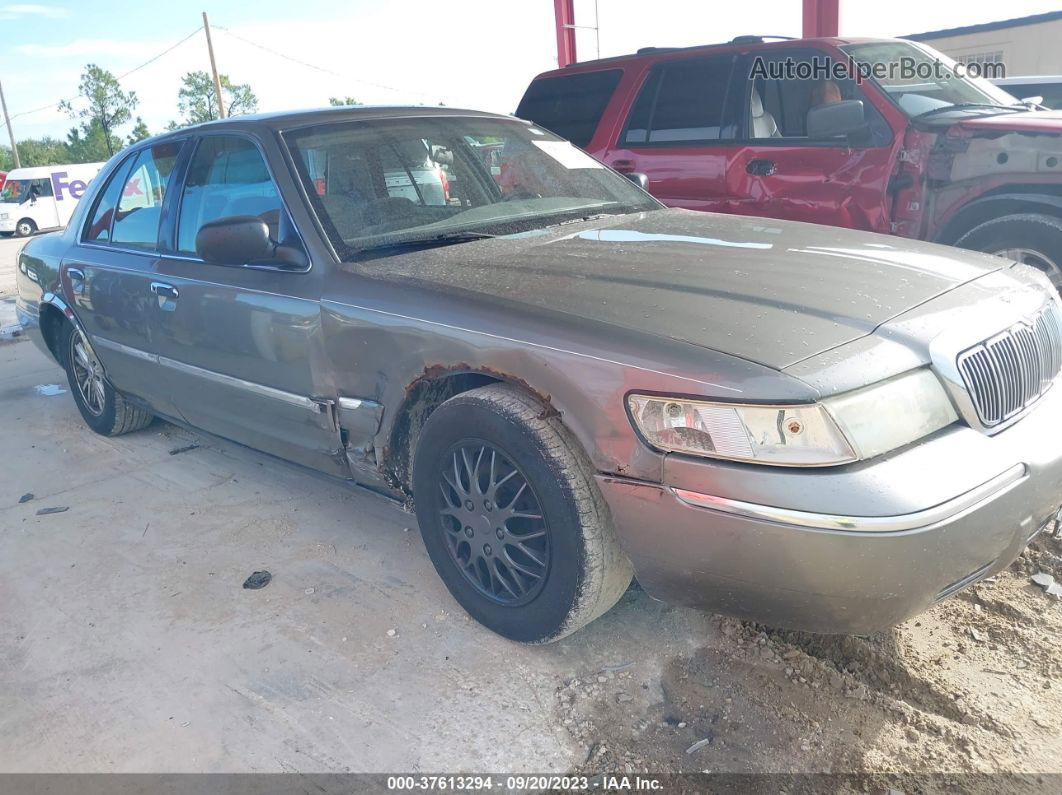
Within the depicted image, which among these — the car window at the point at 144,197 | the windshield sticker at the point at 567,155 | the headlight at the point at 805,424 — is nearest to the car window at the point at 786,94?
the windshield sticker at the point at 567,155

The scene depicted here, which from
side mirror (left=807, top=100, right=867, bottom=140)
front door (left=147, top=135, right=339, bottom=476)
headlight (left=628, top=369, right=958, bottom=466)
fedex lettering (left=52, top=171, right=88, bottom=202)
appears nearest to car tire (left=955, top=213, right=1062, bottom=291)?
side mirror (left=807, top=100, right=867, bottom=140)

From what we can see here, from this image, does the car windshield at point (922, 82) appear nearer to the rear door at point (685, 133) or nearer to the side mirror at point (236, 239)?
the rear door at point (685, 133)

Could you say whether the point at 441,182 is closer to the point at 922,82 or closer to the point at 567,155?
the point at 567,155

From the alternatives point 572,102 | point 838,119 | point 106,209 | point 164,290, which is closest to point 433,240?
point 164,290

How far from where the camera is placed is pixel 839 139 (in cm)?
516

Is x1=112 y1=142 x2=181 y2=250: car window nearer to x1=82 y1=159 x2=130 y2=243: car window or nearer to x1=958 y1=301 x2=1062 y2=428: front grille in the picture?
x1=82 y1=159 x2=130 y2=243: car window

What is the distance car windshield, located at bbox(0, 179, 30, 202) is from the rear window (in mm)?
24001

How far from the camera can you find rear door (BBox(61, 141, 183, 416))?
393 centimetres

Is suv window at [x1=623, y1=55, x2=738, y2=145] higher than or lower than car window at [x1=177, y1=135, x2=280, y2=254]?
higher

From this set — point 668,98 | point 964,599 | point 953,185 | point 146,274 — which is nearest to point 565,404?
point 964,599

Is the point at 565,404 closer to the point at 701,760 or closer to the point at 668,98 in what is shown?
the point at 701,760

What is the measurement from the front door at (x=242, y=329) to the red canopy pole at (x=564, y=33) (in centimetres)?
826

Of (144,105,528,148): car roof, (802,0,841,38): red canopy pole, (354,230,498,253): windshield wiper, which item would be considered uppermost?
(802,0,841,38): red canopy pole

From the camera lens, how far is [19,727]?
99.4 inches
